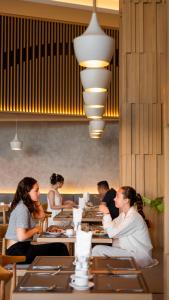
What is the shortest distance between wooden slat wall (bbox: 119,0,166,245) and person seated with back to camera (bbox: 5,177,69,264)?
3.73 metres

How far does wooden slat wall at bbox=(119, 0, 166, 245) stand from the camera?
929cm

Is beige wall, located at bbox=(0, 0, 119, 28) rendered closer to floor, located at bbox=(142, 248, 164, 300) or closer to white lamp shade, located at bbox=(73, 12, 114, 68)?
floor, located at bbox=(142, 248, 164, 300)

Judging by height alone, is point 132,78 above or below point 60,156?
above

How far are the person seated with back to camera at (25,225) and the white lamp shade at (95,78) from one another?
1.96 metres

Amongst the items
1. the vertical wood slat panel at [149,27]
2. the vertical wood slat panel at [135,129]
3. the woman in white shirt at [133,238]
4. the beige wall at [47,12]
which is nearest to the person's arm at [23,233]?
the woman in white shirt at [133,238]

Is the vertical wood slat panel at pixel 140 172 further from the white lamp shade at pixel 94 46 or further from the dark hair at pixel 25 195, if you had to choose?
the white lamp shade at pixel 94 46

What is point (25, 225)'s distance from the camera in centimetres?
545

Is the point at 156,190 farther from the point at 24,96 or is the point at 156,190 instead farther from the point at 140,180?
the point at 24,96

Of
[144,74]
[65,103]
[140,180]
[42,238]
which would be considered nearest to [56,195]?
[140,180]

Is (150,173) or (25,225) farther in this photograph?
(150,173)

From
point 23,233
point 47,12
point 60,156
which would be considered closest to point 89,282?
point 23,233

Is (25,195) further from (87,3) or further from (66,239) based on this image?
(87,3)

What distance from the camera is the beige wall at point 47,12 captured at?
35.5 ft

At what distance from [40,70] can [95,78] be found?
9.02 metres
